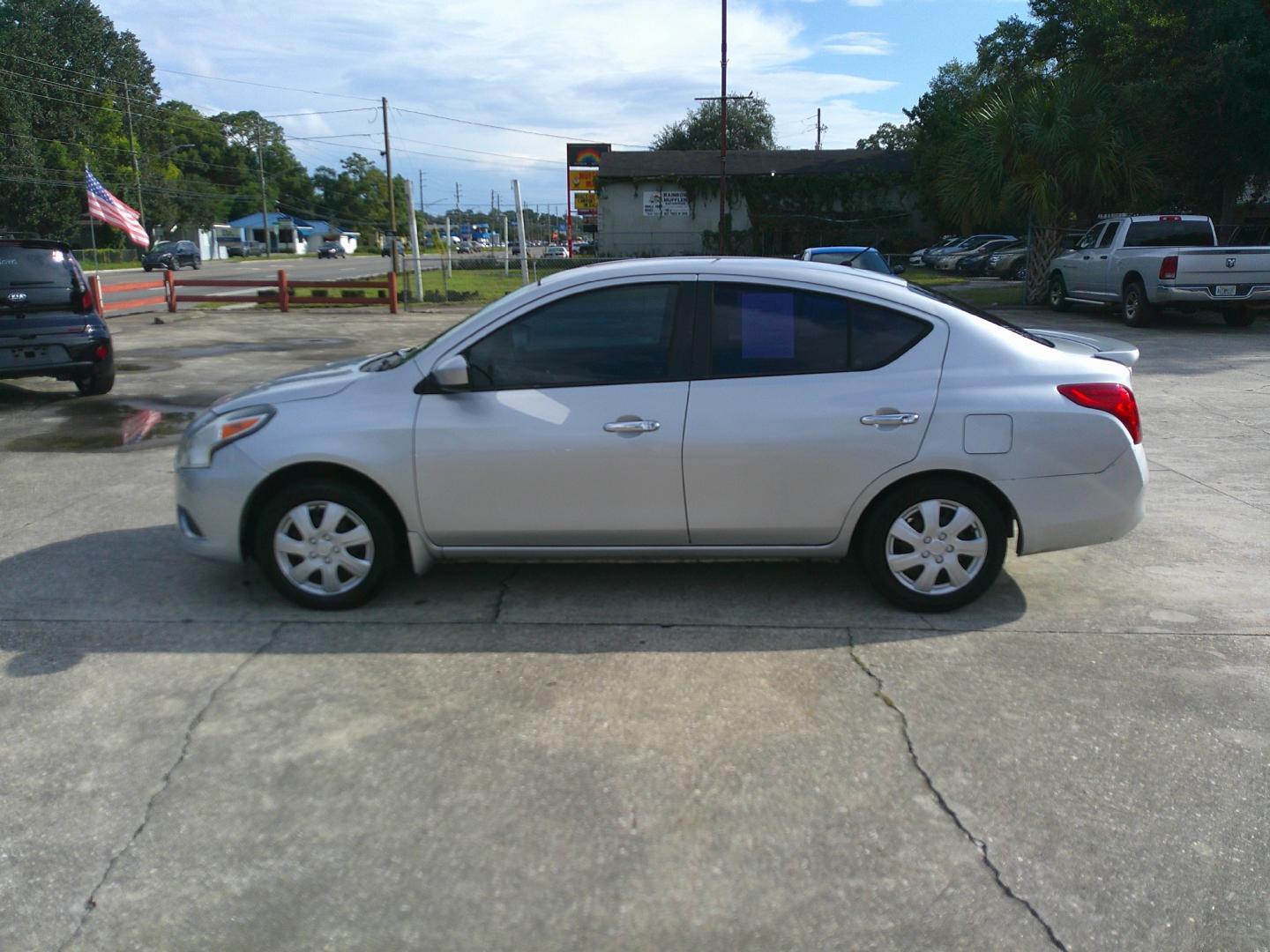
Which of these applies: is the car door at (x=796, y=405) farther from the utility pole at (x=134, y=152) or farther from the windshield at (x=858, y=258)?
the utility pole at (x=134, y=152)

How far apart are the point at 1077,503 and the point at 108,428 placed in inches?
345

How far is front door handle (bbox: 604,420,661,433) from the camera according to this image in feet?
16.0

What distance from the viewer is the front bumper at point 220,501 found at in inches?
198

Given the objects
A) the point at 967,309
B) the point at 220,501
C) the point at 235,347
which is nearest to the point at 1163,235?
the point at 235,347

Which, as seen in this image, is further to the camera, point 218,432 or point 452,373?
point 218,432

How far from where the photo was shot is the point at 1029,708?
13.5 ft

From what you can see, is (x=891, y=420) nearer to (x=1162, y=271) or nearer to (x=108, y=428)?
(x=108, y=428)

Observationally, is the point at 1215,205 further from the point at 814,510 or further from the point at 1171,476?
the point at 814,510

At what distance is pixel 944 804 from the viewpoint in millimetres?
3469

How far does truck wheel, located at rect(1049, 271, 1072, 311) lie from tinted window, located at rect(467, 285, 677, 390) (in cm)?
1886

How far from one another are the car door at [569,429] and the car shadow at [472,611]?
0.39 metres

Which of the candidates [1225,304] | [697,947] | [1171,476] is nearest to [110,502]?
[697,947]

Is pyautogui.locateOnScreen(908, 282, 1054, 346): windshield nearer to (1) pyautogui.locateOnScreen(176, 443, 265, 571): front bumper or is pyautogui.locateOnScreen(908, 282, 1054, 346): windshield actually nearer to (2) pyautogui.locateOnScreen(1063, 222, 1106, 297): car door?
(1) pyautogui.locateOnScreen(176, 443, 265, 571): front bumper

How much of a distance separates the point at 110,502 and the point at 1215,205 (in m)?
26.6
